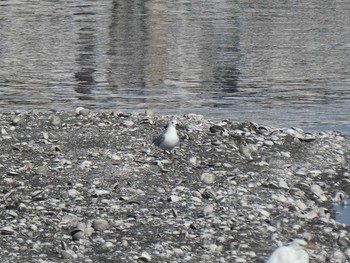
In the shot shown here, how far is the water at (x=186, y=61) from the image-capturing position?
2770 cm

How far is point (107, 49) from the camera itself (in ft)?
136

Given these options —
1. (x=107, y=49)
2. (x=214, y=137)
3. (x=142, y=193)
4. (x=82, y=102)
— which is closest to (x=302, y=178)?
(x=214, y=137)

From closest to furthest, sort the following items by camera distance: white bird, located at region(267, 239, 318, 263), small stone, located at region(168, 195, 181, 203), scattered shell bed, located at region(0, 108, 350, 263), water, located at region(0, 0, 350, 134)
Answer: white bird, located at region(267, 239, 318, 263)
scattered shell bed, located at region(0, 108, 350, 263)
small stone, located at region(168, 195, 181, 203)
water, located at region(0, 0, 350, 134)

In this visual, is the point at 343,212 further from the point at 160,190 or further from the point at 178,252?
the point at 178,252

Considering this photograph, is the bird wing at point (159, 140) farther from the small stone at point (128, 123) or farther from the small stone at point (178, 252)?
the small stone at point (178, 252)

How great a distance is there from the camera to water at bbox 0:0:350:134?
2770 centimetres

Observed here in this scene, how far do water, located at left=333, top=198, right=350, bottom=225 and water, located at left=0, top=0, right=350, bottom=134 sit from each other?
7227mm

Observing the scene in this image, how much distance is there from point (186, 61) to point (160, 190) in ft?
70.8

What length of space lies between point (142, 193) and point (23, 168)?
2307 millimetres

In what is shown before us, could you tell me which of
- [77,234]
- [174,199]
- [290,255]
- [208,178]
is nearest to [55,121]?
[208,178]

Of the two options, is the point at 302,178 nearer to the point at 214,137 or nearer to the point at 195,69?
the point at 214,137

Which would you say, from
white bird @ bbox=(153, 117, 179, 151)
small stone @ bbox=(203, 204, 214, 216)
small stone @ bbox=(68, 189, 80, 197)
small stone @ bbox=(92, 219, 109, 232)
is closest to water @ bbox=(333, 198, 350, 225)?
small stone @ bbox=(203, 204, 214, 216)

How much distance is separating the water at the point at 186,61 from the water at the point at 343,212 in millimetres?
7227

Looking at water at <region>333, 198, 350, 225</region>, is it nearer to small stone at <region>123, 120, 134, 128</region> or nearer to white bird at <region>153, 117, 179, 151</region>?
white bird at <region>153, 117, 179, 151</region>
